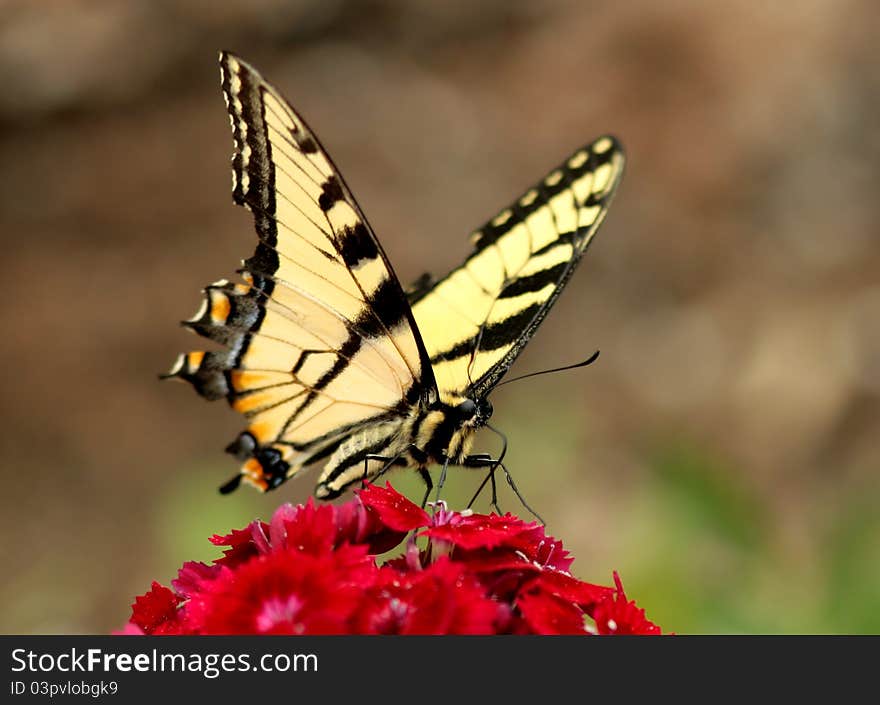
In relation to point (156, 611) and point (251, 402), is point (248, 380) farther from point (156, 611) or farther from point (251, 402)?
point (156, 611)

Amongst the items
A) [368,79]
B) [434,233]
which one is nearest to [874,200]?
[434,233]

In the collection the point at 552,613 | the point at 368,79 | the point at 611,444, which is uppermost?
the point at 368,79

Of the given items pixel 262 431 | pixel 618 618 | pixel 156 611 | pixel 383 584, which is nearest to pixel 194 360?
pixel 262 431

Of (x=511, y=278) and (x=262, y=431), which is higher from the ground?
(x=511, y=278)

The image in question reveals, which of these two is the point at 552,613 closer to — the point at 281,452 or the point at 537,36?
the point at 281,452

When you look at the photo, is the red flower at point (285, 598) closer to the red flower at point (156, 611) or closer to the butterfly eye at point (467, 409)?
the red flower at point (156, 611)

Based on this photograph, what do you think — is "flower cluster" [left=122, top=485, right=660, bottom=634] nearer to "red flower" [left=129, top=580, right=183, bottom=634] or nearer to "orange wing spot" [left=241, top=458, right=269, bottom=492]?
"red flower" [left=129, top=580, right=183, bottom=634]
